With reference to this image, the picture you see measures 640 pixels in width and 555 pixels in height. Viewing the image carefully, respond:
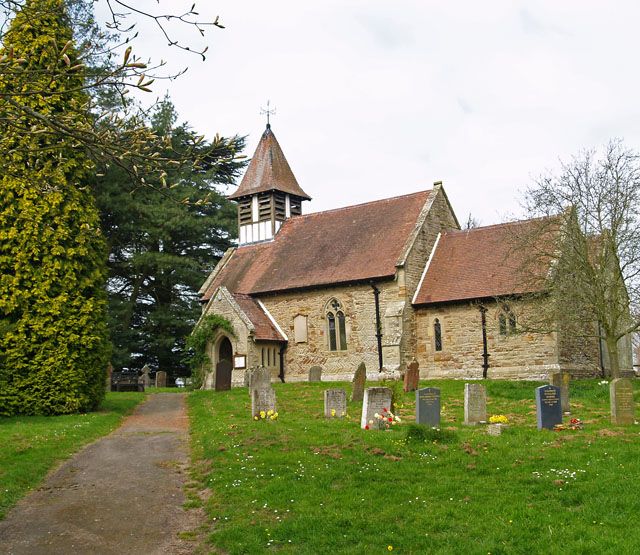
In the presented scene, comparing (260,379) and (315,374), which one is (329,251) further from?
(260,379)

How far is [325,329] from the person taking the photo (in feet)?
97.4

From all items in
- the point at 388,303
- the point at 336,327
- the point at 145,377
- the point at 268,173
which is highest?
the point at 268,173

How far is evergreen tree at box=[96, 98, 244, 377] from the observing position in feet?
132

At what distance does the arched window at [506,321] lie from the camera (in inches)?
997

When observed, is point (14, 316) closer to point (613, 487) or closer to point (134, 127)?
point (134, 127)

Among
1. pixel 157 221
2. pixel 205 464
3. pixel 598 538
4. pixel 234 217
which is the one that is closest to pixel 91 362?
pixel 205 464

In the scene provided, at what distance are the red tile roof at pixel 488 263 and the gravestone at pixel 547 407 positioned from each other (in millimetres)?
10187

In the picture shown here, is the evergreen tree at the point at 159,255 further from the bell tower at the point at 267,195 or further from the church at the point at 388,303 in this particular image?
the church at the point at 388,303

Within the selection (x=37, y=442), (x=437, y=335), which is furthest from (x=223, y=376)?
(x=37, y=442)

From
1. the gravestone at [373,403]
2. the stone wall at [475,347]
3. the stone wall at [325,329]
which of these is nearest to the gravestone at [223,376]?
the stone wall at [325,329]

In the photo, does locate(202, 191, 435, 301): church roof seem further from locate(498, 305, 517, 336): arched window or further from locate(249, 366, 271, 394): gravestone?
locate(249, 366, 271, 394): gravestone

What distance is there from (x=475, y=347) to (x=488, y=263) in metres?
3.66

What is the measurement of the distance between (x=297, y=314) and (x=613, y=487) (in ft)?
72.8

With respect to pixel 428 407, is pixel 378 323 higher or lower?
higher
